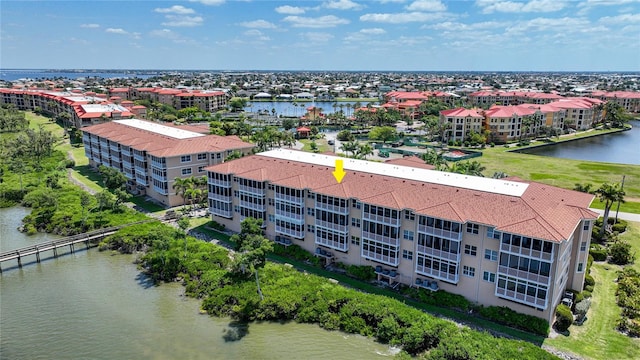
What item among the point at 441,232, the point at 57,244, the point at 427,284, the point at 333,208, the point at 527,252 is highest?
the point at 333,208

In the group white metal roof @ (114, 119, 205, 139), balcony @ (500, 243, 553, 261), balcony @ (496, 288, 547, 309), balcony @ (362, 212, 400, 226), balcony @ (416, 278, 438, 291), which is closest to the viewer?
balcony @ (500, 243, 553, 261)

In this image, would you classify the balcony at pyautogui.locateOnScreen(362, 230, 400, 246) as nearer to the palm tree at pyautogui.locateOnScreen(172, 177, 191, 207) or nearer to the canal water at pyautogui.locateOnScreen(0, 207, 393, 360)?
the canal water at pyautogui.locateOnScreen(0, 207, 393, 360)

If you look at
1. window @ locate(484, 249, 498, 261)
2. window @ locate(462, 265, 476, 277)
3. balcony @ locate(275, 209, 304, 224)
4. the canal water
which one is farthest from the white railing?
window @ locate(484, 249, 498, 261)

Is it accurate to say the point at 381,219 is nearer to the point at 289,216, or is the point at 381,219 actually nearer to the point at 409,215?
the point at 409,215

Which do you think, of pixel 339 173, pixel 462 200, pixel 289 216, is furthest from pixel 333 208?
pixel 462 200

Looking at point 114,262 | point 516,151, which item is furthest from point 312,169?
point 516,151

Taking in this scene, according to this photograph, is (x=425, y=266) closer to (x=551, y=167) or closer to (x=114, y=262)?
(x=114, y=262)

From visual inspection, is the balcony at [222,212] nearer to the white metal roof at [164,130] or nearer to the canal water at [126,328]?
the canal water at [126,328]
